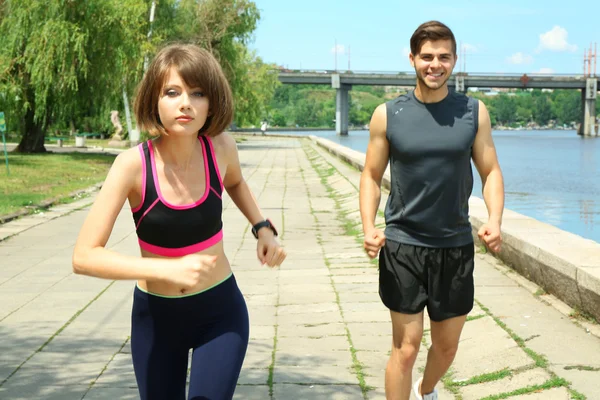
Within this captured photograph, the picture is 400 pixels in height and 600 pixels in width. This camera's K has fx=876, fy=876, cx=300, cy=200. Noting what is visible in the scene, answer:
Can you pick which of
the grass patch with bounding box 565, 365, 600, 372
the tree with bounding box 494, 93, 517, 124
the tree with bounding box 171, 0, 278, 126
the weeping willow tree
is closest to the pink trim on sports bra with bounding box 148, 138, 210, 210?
the grass patch with bounding box 565, 365, 600, 372

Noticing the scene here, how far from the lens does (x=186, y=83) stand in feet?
9.05

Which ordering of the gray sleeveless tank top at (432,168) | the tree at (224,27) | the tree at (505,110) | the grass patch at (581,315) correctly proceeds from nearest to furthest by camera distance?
the gray sleeveless tank top at (432,168)
the grass patch at (581,315)
the tree at (224,27)
the tree at (505,110)

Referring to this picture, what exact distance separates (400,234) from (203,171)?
119cm

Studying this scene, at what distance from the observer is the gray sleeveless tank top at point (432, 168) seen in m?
3.67

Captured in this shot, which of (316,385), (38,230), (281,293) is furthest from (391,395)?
(38,230)

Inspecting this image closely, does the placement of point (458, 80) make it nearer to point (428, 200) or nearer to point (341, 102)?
point (341, 102)

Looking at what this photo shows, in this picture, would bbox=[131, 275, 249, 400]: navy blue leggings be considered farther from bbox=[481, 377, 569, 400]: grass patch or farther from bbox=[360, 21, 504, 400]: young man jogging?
→ bbox=[481, 377, 569, 400]: grass patch

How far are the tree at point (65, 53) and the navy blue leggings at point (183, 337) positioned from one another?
932 inches

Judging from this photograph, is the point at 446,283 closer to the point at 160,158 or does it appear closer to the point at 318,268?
the point at 160,158

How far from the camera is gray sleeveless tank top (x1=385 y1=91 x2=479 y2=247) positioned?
3.67m

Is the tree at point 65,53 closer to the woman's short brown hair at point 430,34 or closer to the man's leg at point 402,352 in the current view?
the woman's short brown hair at point 430,34

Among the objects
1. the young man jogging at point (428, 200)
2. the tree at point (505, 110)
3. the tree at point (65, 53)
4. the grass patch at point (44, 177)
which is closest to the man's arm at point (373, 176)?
the young man jogging at point (428, 200)

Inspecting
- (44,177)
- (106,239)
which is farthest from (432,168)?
(44,177)

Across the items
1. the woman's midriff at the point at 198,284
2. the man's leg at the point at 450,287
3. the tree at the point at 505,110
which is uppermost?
the woman's midriff at the point at 198,284
